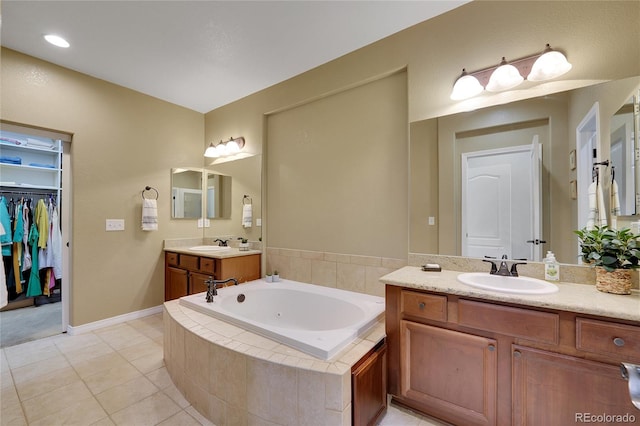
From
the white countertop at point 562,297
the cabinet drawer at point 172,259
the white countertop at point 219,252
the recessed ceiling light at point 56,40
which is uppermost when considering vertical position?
the recessed ceiling light at point 56,40

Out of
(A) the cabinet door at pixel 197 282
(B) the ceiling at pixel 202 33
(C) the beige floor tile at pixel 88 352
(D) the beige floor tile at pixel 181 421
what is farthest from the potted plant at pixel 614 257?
(C) the beige floor tile at pixel 88 352

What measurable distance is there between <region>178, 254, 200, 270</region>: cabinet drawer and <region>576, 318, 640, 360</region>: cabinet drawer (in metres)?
3.16

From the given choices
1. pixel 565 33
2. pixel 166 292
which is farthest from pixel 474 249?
pixel 166 292

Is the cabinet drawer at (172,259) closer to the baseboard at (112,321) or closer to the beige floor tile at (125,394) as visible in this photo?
the baseboard at (112,321)

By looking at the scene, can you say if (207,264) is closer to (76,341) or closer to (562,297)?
(76,341)

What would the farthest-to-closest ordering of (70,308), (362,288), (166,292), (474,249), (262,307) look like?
(166,292) → (70,308) → (262,307) → (362,288) → (474,249)

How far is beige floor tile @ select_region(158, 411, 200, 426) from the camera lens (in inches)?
63.9

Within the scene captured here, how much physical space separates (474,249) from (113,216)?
3.69 meters

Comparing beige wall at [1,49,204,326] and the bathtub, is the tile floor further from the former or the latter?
the bathtub

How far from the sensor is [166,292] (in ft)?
11.4

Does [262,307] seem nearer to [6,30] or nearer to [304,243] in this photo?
[304,243]

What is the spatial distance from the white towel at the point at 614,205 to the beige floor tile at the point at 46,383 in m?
3.75

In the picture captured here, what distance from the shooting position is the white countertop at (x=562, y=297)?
1.17 meters

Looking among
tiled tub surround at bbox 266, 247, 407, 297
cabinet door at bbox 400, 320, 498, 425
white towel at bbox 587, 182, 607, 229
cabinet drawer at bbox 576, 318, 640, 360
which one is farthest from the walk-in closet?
white towel at bbox 587, 182, 607, 229
